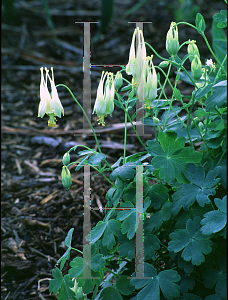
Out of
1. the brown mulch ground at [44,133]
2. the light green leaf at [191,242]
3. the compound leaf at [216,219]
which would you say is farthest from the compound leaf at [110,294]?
the brown mulch ground at [44,133]

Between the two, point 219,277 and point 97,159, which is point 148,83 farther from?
point 219,277

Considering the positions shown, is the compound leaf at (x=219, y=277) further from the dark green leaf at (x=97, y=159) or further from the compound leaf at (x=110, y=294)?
the dark green leaf at (x=97, y=159)

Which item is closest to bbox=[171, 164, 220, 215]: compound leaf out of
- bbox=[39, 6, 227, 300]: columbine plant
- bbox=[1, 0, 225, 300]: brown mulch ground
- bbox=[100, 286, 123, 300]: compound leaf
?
bbox=[39, 6, 227, 300]: columbine plant

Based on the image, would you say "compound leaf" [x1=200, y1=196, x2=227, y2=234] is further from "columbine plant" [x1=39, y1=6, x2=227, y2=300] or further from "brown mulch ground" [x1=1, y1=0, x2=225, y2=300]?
"brown mulch ground" [x1=1, y1=0, x2=225, y2=300]

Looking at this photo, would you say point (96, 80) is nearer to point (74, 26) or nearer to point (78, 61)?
point (78, 61)

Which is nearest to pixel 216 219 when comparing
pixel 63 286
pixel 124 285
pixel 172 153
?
pixel 172 153

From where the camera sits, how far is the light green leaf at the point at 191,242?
853 mm

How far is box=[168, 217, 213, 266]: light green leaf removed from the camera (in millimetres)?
853

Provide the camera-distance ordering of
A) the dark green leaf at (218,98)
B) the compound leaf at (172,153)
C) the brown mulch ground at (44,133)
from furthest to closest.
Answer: the brown mulch ground at (44,133) < the compound leaf at (172,153) < the dark green leaf at (218,98)

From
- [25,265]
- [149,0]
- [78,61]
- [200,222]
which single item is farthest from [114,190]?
[149,0]

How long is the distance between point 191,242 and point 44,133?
1.50m

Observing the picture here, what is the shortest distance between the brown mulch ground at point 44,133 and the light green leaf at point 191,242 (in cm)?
67

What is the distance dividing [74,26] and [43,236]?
90.7 inches

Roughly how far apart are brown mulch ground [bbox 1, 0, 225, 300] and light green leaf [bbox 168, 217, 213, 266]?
669 millimetres
